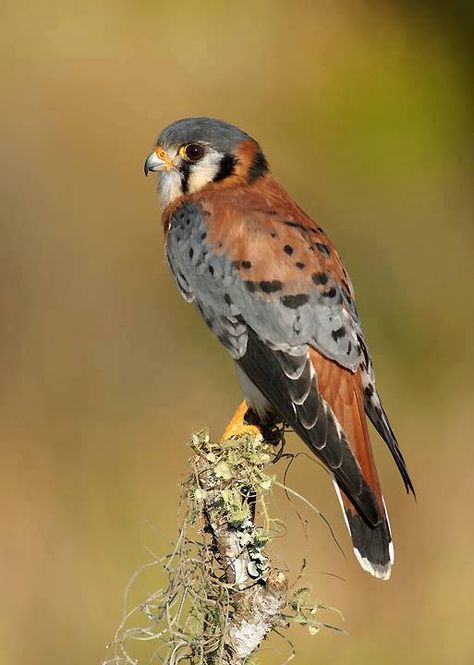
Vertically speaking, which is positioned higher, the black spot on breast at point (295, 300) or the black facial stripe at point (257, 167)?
the black facial stripe at point (257, 167)

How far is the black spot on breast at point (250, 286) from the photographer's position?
145 inches

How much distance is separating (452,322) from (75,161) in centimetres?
234

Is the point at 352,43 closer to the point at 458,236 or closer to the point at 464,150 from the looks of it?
the point at 464,150

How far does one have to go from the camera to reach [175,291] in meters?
6.04

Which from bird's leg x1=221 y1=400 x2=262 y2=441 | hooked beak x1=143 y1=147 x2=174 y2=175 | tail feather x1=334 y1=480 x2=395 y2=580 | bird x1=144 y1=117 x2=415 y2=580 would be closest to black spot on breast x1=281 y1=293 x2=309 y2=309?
bird x1=144 y1=117 x2=415 y2=580

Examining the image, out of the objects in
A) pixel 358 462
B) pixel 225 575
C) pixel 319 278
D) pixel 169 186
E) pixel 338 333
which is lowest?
pixel 225 575

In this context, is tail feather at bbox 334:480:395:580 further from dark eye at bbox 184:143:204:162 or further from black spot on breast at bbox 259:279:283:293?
dark eye at bbox 184:143:204:162

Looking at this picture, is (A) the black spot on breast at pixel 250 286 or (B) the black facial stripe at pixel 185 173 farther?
(B) the black facial stripe at pixel 185 173

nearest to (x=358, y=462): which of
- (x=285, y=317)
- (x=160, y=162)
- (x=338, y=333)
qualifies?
(x=338, y=333)

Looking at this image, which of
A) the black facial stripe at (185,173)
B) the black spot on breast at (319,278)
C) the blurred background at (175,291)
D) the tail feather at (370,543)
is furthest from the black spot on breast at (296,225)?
the blurred background at (175,291)

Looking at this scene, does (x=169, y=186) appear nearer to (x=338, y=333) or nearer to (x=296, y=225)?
(x=296, y=225)

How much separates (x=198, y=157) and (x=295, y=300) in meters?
0.85

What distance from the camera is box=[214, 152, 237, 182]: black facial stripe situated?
13.7ft

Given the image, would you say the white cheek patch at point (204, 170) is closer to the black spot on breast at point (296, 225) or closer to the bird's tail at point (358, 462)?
the black spot on breast at point (296, 225)
